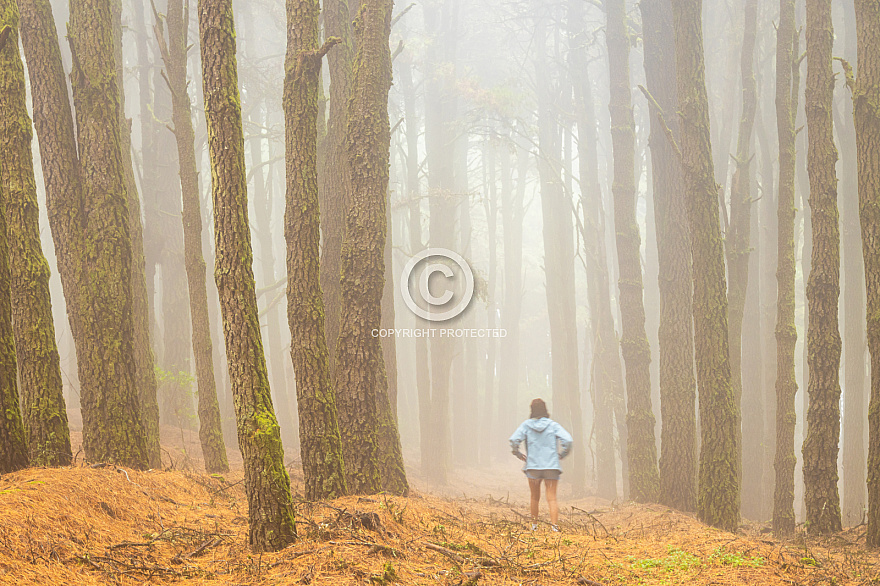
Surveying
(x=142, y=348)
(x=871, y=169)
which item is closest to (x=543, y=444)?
(x=871, y=169)

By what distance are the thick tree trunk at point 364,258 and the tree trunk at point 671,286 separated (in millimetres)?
4863

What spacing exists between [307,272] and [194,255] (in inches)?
175

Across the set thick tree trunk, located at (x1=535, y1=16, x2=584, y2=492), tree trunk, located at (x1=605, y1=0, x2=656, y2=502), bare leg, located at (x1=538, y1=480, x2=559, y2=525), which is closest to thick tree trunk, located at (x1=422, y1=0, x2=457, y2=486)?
thick tree trunk, located at (x1=535, y1=16, x2=584, y2=492)

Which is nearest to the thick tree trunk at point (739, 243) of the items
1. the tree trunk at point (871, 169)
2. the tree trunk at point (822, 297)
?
the tree trunk at point (822, 297)

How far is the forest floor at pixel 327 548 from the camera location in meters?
4.89

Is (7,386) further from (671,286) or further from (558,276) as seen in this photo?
(558,276)

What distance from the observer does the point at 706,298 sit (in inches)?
393

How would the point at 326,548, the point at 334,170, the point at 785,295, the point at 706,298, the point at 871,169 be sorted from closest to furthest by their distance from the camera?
the point at 326,548, the point at 871,169, the point at 706,298, the point at 334,170, the point at 785,295

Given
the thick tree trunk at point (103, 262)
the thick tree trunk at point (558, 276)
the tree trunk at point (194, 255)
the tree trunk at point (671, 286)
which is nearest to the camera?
the thick tree trunk at point (103, 262)

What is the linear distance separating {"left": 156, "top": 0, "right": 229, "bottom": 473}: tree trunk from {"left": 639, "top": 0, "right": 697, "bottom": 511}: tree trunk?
290 inches

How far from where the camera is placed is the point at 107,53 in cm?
845

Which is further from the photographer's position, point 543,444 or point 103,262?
point 543,444

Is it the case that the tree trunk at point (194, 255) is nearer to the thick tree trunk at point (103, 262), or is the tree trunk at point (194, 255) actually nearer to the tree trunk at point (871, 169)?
the thick tree trunk at point (103, 262)

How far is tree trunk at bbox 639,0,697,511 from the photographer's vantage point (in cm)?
1101
